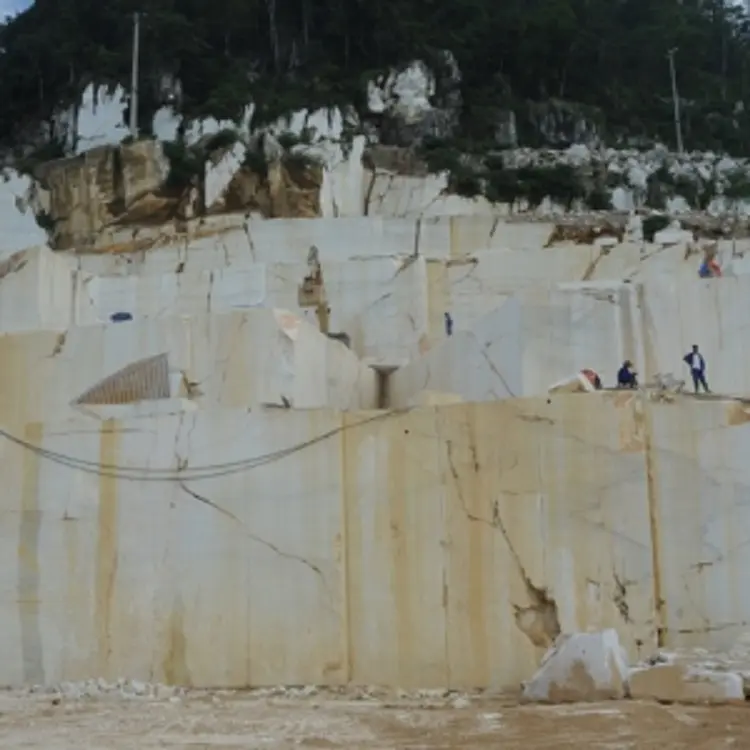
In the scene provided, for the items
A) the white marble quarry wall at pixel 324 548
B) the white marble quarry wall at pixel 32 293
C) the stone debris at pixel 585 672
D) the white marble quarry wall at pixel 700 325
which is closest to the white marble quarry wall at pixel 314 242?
the white marble quarry wall at pixel 32 293

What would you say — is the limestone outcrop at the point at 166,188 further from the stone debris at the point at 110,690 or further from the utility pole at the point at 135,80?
the stone debris at the point at 110,690

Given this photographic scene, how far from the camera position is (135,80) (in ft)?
116

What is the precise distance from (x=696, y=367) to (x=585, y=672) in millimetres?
8602

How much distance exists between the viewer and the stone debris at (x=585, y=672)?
8.02 metres

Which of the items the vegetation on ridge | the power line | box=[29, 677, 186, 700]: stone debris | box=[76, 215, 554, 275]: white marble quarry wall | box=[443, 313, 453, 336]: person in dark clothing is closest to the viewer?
box=[29, 677, 186, 700]: stone debris

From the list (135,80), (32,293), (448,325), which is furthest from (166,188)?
(448,325)

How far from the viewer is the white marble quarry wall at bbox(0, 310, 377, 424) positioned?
13758 mm

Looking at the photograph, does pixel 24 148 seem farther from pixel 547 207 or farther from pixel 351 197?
pixel 547 207

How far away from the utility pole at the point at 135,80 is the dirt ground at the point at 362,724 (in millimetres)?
25400

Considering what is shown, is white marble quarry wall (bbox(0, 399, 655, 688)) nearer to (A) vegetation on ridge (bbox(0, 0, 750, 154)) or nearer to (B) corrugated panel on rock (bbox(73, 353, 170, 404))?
(B) corrugated panel on rock (bbox(73, 353, 170, 404))

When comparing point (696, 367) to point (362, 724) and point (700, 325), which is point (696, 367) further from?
point (362, 724)

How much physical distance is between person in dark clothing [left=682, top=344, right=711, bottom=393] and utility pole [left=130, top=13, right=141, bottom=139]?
66.4 ft

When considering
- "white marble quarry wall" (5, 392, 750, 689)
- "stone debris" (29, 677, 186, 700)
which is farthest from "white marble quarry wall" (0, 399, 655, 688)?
"stone debris" (29, 677, 186, 700)

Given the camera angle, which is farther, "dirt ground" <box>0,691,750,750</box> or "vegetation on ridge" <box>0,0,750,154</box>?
"vegetation on ridge" <box>0,0,750,154</box>
